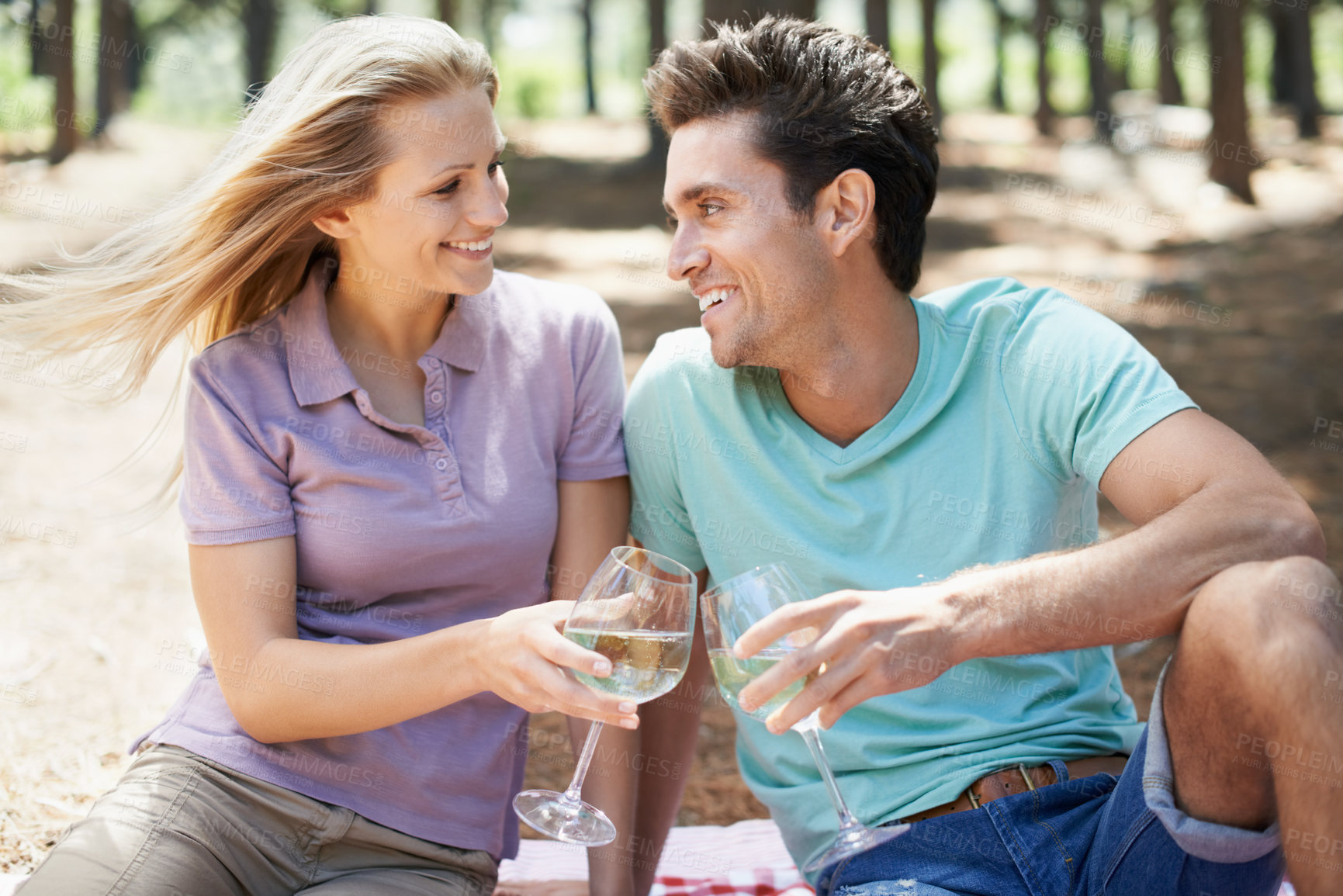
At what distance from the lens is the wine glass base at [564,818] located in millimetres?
2227

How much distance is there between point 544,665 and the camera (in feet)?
6.87

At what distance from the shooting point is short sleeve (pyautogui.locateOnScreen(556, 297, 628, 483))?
2.96 m

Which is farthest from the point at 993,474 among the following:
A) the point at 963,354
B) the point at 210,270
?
the point at 210,270

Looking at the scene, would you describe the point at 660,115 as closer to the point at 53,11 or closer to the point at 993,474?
the point at 993,474

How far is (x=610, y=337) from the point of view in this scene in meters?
3.17

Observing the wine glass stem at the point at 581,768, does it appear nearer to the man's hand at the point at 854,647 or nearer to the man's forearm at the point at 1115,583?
the man's hand at the point at 854,647

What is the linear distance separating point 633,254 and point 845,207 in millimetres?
9676

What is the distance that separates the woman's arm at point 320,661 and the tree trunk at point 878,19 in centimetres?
1363

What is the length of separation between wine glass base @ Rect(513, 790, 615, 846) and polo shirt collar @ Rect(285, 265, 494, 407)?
1.04m
